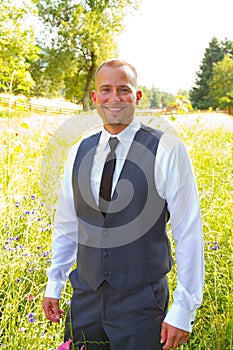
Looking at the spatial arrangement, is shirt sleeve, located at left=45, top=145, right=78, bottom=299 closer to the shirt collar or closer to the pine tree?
the shirt collar

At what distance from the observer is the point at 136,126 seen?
1.32 m

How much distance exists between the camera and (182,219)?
1.25 meters

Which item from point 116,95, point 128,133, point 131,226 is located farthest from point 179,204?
point 116,95

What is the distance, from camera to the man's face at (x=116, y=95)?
1.29 metres

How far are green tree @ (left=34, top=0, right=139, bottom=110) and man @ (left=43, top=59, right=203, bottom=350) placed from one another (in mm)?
21761

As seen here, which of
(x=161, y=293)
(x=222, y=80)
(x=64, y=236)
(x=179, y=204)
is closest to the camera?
(x=179, y=204)

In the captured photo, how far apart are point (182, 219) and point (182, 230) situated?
3 centimetres

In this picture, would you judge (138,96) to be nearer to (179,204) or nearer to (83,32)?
(179,204)

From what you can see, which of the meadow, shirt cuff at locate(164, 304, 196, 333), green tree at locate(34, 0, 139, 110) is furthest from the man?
green tree at locate(34, 0, 139, 110)

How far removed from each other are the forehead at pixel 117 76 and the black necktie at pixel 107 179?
6.3 inches

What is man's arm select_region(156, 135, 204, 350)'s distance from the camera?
4.00ft

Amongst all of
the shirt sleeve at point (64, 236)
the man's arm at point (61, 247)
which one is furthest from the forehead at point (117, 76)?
the man's arm at point (61, 247)

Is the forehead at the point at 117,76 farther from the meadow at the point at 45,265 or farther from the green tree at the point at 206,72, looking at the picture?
the green tree at the point at 206,72

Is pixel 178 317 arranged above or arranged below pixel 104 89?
below
